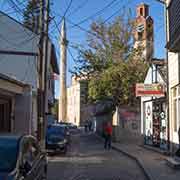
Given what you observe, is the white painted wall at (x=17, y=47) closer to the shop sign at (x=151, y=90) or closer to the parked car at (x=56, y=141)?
the parked car at (x=56, y=141)

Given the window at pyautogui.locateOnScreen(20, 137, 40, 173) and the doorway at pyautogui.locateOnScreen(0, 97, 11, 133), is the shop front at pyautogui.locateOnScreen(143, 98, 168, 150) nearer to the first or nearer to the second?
the doorway at pyautogui.locateOnScreen(0, 97, 11, 133)

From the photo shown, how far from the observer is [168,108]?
21391 mm

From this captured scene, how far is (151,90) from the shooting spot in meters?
24.2

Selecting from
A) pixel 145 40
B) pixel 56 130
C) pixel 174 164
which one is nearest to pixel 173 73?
pixel 174 164

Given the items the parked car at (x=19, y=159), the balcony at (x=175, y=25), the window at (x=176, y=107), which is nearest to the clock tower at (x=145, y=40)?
the window at (x=176, y=107)

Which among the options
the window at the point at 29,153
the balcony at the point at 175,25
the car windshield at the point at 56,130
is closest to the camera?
the window at the point at 29,153

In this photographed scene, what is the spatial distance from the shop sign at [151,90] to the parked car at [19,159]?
47.0 feet

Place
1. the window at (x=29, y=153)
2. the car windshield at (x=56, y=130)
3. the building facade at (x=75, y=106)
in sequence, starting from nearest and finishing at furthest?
the window at (x=29, y=153) → the car windshield at (x=56, y=130) → the building facade at (x=75, y=106)

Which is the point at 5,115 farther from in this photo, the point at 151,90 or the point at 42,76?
the point at 151,90

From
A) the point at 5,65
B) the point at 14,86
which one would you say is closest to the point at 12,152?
the point at 14,86

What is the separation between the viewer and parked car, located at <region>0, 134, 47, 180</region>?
26.1 feet

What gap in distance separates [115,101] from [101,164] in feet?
73.2

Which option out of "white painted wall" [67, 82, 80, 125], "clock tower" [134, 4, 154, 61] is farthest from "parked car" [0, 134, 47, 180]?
"white painted wall" [67, 82, 80, 125]

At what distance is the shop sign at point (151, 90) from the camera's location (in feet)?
77.9
